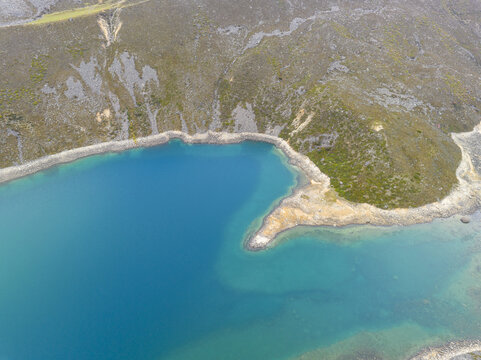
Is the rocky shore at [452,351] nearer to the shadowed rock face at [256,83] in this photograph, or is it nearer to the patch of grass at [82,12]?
the shadowed rock face at [256,83]

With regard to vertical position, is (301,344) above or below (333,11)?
below

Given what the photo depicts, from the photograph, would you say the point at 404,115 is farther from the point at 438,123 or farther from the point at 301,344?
the point at 301,344

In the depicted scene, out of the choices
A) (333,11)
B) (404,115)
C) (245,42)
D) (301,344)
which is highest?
(333,11)

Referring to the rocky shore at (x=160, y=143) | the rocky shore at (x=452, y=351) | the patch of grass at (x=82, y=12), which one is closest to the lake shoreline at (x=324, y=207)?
the rocky shore at (x=160, y=143)

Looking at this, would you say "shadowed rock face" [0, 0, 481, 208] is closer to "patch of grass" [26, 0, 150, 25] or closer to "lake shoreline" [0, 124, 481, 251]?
"patch of grass" [26, 0, 150, 25]

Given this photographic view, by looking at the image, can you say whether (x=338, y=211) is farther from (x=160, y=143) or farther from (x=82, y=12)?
(x=82, y=12)

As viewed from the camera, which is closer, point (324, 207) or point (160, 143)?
point (324, 207)

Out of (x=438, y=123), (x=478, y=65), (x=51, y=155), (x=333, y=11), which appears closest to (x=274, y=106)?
(x=438, y=123)

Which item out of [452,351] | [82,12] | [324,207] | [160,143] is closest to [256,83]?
[160,143]

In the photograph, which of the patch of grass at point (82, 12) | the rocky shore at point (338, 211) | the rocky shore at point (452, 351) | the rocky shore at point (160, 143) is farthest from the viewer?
the patch of grass at point (82, 12)
